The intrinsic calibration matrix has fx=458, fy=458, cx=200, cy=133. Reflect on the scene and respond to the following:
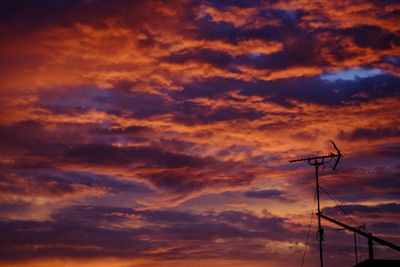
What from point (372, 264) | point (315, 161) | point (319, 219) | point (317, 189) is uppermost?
point (315, 161)

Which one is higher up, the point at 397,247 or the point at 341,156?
the point at 341,156

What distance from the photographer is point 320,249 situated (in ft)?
140

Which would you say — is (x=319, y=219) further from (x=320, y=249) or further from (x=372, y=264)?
(x=372, y=264)

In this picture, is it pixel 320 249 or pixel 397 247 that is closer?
pixel 397 247

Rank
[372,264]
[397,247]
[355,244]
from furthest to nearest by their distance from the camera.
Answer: [355,244] < [372,264] < [397,247]

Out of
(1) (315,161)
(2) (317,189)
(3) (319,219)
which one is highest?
(1) (315,161)

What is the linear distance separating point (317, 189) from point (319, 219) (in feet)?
15.6

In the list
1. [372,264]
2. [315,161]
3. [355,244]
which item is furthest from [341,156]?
[355,244]

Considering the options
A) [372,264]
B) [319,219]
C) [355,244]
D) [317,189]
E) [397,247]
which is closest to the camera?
[397,247]

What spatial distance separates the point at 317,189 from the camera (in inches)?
1806

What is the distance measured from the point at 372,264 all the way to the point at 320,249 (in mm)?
6794

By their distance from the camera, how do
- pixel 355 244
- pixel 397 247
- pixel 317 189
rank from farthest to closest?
pixel 355 244, pixel 317 189, pixel 397 247

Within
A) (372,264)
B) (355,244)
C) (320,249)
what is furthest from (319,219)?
(355,244)

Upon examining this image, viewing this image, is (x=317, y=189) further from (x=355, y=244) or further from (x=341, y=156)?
(x=355, y=244)
